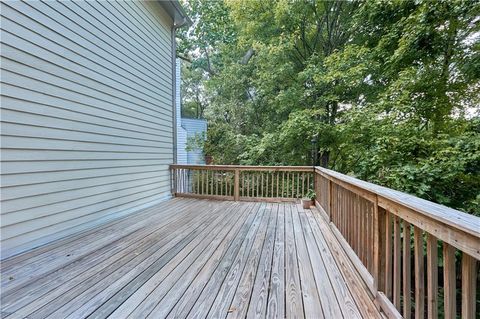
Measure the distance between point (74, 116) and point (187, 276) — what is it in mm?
2598

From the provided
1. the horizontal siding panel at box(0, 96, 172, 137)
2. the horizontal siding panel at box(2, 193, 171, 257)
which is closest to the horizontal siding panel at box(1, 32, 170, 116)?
the horizontal siding panel at box(0, 96, 172, 137)

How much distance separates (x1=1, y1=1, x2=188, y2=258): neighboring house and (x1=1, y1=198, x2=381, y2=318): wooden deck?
1.51ft

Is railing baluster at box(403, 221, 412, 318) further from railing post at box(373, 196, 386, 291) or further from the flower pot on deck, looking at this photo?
the flower pot on deck

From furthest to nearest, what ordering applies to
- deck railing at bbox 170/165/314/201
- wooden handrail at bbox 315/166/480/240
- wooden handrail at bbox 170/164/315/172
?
deck railing at bbox 170/165/314/201
wooden handrail at bbox 170/164/315/172
wooden handrail at bbox 315/166/480/240

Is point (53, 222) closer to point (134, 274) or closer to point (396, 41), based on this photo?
point (134, 274)

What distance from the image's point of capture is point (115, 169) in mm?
4129

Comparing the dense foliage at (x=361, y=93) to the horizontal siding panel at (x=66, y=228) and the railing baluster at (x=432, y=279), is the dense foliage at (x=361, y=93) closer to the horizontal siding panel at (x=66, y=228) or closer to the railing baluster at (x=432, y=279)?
the railing baluster at (x=432, y=279)

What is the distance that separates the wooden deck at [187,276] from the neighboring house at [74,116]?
46 cm

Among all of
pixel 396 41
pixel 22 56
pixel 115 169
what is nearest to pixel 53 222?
pixel 115 169

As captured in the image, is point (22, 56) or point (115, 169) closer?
point (22, 56)

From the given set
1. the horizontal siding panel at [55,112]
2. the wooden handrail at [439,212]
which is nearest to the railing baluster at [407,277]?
the wooden handrail at [439,212]

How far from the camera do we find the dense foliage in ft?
14.0

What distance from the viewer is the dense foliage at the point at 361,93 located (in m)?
4.28

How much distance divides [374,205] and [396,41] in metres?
5.56
